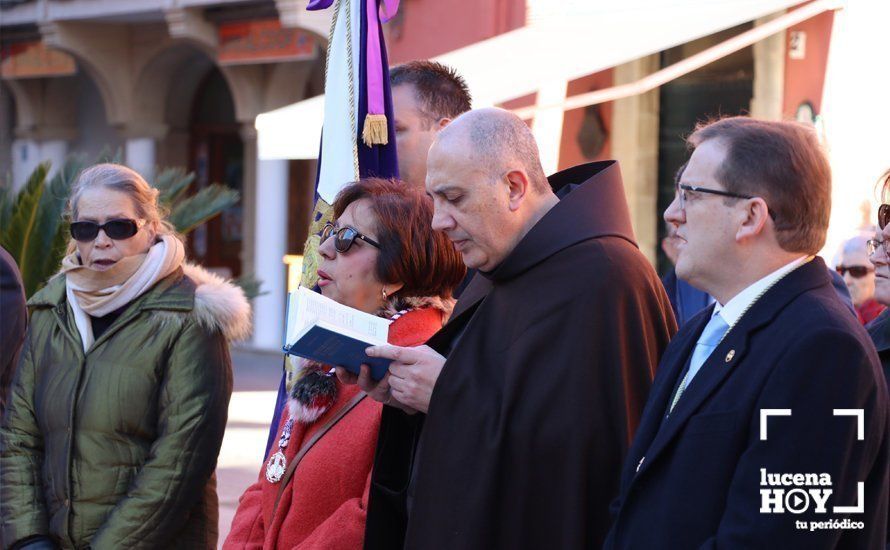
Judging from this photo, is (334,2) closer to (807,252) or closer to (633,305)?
(633,305)

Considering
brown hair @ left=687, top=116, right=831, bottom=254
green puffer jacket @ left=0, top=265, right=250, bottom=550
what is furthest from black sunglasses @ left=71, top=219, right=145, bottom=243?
brown hair @ left=687, top=116, right=831, bottom=254

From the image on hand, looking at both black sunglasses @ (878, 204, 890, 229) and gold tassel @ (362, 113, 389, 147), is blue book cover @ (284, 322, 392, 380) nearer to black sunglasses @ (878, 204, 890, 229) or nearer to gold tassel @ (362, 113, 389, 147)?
gold tassel @ (362, 113, 389, 147)

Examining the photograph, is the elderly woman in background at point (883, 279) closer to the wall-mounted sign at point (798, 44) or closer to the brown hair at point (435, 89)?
the brown hair at point (435, 89)

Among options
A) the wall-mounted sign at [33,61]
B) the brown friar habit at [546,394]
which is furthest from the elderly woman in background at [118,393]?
the wall-mounted sign at [33,61]

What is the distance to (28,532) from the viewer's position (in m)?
4.10

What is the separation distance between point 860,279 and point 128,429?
3729 millimetres

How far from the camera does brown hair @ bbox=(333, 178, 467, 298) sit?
349cm

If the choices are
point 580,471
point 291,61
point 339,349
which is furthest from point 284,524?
point 291,61

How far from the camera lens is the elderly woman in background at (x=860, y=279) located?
6.29 metres

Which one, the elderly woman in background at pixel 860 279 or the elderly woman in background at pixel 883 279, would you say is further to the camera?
the elderly woman in background at pixel 860 279

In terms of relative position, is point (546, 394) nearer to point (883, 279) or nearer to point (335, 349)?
point (335, 349)

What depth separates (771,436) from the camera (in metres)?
2.44

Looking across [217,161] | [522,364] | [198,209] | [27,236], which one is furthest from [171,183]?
[217,161]

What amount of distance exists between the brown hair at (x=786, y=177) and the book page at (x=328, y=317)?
0.93 m
